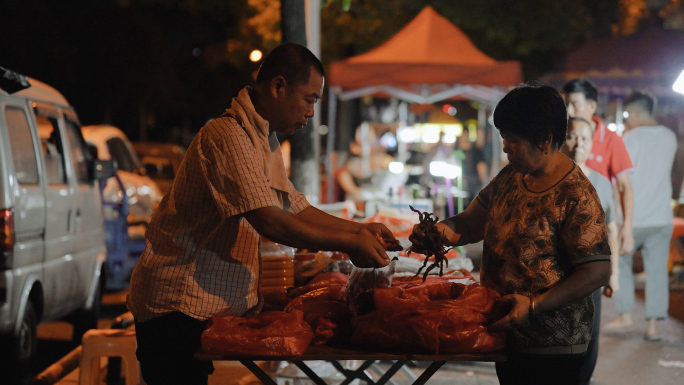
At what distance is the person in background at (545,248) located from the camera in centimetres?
284

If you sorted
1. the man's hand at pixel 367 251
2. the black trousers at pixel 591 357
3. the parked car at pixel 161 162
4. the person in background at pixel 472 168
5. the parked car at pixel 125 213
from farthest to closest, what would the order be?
the parked car at pixel 161 162 → the person in background at pixel 472 168 → the parked car at pixel 125 213 → the black trousers at pixel 591 357 → the man's hand at pixel 367 251

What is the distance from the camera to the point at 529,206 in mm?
2984

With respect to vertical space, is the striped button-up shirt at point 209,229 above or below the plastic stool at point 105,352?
above

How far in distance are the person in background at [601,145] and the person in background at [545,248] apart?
8.93ft

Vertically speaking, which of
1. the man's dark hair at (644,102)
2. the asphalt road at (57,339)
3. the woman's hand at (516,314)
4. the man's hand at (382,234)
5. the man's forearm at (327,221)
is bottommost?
the asphalt road at (57,339)

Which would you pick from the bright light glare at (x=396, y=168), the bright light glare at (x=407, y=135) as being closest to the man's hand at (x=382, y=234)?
the bright light glare at (x=396, y=168)

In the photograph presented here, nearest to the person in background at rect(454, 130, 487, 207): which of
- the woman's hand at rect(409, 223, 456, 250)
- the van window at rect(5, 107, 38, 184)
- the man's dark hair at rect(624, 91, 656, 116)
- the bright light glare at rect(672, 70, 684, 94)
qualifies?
the man's dark hair at rect(624, 91, 656, 116)

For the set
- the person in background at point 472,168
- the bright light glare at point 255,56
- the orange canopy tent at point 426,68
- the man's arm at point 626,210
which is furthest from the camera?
the person in background at point 472,168

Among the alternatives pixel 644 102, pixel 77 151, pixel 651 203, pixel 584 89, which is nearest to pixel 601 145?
pixel 584 89

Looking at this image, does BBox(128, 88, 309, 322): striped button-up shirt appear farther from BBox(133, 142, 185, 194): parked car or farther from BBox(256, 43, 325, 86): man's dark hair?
BBox(133, 142, 185, 194): parked car

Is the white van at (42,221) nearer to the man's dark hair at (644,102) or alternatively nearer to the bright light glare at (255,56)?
the bright light glare at (255,56)

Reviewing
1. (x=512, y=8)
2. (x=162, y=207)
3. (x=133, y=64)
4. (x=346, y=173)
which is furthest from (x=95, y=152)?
(x=133, y=64)

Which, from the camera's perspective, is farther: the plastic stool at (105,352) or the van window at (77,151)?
the van window at (77,151)

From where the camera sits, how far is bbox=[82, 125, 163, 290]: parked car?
1020 cm
